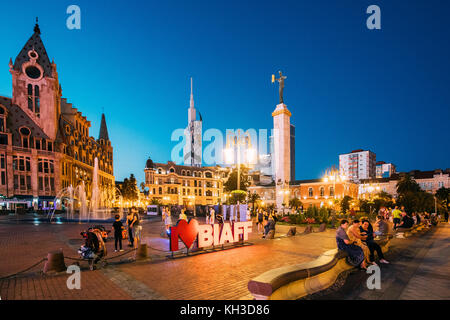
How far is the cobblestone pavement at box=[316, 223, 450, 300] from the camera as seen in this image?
19.6 feet

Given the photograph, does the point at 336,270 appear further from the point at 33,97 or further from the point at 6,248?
the point at 33,97

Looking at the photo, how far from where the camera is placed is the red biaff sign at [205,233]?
393 inches

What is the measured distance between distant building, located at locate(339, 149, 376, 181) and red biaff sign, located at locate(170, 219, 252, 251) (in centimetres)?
12697

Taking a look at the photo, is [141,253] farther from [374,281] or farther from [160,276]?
[374,281]

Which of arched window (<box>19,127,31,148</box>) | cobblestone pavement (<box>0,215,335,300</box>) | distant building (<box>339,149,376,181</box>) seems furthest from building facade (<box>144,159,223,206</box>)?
distant building (<box>339,149,376,181</box>)

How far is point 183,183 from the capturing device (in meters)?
73.4

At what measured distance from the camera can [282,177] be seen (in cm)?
4138

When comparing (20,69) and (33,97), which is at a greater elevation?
(20,69)

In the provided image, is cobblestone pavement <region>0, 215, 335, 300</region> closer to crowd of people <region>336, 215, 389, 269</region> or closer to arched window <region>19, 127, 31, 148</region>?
crowd of people <region>336, 215, 389, 269</region>

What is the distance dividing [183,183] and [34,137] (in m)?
36.9

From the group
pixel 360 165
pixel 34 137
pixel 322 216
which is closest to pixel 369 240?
pixel 322 216

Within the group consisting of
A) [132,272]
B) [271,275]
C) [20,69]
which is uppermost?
[20,69]

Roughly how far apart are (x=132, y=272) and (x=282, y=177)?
3557cm
